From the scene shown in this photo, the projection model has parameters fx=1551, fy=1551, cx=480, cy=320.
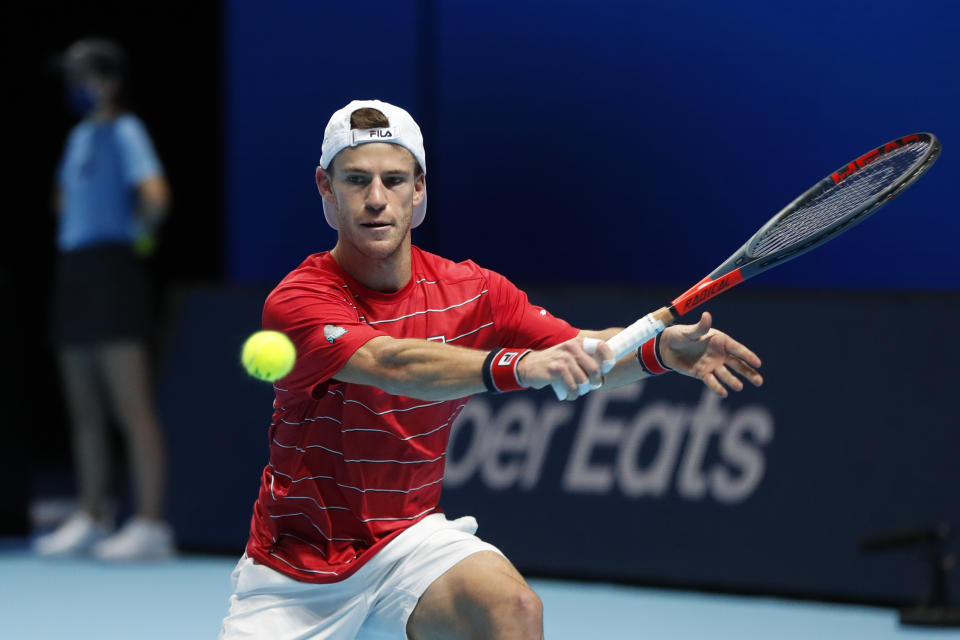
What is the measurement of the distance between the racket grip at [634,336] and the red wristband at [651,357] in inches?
9.0

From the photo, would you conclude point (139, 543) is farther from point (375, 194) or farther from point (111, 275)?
point (375, 194)

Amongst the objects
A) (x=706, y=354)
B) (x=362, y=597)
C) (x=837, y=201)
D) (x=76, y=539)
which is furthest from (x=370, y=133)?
(x=76, y=539)

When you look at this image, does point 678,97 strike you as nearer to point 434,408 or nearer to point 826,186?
A: point 826,186

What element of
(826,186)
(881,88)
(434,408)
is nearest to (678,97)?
(881,88)

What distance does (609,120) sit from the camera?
273 inches

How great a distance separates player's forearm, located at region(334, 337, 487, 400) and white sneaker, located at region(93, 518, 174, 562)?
3.68m

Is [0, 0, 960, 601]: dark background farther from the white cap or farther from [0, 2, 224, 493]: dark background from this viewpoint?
the white cap

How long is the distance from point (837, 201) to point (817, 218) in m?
0.09

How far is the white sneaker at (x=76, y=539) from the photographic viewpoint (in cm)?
681

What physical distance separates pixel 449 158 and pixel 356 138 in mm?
3915

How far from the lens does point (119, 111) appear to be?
6.71 m

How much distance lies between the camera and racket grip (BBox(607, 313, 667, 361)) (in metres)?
3.12

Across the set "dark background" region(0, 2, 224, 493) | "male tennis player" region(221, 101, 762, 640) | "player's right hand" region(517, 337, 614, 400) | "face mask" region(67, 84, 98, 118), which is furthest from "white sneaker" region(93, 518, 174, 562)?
"player's right hand" region(517, 337, 614, 400)

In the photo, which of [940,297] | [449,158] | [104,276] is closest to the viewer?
[940,297]
